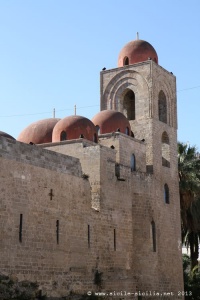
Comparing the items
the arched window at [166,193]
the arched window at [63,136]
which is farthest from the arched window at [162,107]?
the arched window at [63,136]

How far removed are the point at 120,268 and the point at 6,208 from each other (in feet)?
19.9

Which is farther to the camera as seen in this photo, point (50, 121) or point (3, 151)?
point (50, 121)

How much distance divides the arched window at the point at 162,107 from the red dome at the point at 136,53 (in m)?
1.69

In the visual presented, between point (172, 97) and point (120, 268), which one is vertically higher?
point (172, 97)

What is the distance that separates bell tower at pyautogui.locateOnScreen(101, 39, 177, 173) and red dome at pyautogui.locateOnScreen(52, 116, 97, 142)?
324cm

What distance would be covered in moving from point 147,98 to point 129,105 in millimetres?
2087

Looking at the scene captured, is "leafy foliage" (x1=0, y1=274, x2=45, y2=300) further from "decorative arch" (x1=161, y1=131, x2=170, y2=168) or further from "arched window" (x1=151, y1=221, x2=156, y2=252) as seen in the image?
"decorative arch" (x1=161, y1=131, x2=170, y2=168)

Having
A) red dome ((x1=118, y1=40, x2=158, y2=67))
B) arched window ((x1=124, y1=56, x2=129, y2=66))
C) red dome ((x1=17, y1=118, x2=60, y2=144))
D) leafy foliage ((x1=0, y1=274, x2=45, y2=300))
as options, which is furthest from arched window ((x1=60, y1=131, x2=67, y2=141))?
leafy foliage ((x1=0, y1=274, x2=45, y2=300))

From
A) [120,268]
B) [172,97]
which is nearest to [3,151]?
[120,268]

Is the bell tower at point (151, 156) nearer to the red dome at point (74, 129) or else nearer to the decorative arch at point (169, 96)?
the decorative arch at point (169, 96)

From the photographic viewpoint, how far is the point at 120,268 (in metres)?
A: 18.1

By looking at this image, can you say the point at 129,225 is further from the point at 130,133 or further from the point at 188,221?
the point at 188,221

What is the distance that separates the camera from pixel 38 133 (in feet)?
68.6

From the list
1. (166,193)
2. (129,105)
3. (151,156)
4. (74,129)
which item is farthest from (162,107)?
(74,129)
